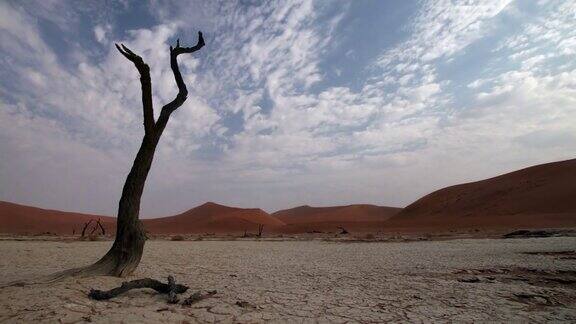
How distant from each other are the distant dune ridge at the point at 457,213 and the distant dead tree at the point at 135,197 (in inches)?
1151

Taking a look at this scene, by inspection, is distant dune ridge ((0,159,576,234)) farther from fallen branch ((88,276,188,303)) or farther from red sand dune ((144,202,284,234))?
fallen branch ((88,276,188,303))

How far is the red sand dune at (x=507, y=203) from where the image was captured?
32.3 m

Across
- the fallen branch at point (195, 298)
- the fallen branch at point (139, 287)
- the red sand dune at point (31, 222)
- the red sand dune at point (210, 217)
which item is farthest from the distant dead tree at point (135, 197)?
the red sand dune at point (210, 217)

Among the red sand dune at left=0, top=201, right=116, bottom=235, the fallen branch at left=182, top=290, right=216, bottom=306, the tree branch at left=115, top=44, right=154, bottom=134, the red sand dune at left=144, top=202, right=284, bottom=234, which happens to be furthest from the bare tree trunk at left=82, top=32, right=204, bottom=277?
the red sand dune at left=144, top=202, right=284, bottom=234

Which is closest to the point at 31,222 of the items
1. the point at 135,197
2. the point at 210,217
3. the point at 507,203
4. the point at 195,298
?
the point at 210,217

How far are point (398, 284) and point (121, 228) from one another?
5.53 metres

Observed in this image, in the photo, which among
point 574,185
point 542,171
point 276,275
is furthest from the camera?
point 542,171

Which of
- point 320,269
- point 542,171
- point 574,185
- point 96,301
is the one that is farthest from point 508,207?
point 96,301

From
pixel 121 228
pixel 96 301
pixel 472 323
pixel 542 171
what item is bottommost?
pixel 472 323

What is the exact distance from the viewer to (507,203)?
134 ft

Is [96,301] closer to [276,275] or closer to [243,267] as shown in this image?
[276,275]

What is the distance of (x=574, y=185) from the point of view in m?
38.7

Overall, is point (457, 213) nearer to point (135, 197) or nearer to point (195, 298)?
point (135, 197)

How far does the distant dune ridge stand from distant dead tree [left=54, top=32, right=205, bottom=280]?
95.9 ft
